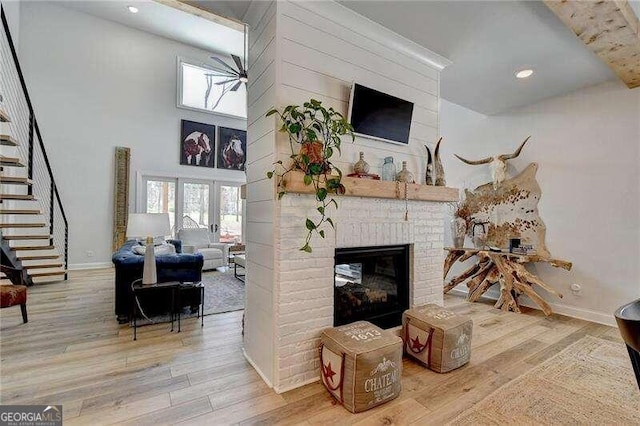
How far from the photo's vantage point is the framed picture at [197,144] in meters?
7.19

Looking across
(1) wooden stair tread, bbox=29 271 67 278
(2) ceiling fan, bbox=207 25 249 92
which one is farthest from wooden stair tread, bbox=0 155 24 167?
(2) ceiling fan, bbox=207 25 249 92

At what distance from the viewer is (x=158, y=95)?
22.6ft

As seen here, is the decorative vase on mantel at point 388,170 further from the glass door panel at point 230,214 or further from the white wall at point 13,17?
the white wall at point 13,17

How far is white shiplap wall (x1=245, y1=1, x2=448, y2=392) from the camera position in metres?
2.02

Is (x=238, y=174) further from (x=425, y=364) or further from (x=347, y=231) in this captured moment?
(x=425, y=364)

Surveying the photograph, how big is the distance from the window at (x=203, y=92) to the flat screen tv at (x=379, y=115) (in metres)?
5.74

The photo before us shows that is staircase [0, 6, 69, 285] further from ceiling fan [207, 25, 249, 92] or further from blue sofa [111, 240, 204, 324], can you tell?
ceiling fan [207, 25, 249, 92]

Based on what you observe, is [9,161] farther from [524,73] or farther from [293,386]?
[524,73]

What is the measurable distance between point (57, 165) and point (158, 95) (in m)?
2.61

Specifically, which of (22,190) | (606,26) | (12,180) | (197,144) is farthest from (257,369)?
(197,144)

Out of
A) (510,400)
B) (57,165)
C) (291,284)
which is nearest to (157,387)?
(291,284)

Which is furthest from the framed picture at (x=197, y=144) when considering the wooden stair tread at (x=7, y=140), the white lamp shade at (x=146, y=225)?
the white lamp shade at (x=146, y=225)

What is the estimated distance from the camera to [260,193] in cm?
225

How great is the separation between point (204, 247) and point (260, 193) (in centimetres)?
487
